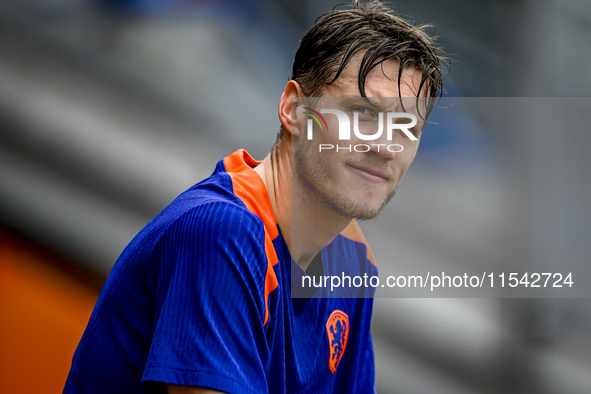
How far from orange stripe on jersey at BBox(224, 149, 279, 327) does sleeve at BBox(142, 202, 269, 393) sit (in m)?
0.02

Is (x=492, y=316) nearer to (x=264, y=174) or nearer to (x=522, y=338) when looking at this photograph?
(x=522, y=338)

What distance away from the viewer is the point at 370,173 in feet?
2.28

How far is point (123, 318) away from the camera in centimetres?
55

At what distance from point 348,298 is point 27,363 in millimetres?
777

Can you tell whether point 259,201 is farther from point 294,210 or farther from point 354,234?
point 354,234

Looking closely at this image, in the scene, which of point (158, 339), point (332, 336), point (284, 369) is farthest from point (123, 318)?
point (332, 336)

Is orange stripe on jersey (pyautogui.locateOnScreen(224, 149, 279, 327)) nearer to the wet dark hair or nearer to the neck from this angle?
the neck

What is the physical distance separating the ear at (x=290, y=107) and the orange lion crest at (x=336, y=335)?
335 millimetres

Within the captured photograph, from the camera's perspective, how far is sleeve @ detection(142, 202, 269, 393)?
448 millimetres

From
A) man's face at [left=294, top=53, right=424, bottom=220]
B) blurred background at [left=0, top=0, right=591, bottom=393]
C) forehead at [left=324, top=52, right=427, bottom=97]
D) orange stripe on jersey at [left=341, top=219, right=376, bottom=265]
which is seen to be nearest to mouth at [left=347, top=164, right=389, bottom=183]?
man's face at [left=294, top=53, right=424, bottom=220]

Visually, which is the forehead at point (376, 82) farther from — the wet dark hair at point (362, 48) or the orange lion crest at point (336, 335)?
the orange lion crest at point (336, 335)

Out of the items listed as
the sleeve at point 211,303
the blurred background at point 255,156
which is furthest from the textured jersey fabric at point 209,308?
the blurred background at point 255,156

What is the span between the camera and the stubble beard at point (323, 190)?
69 centimetres

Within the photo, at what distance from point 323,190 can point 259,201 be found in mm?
129
